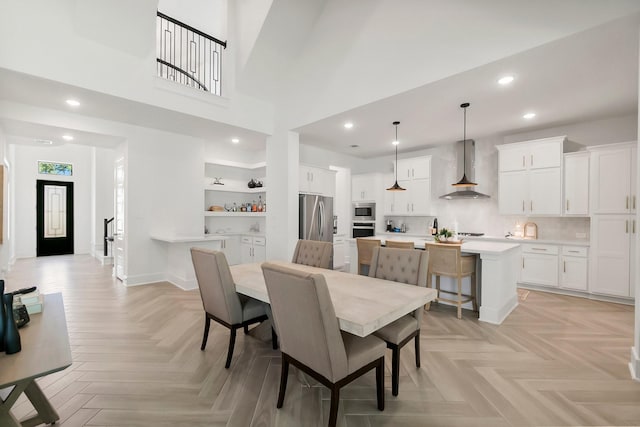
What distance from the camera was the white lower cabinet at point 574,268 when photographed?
427 centimetres

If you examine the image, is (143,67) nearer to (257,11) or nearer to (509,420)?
(257,11)

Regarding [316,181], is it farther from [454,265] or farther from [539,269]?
[539,269]

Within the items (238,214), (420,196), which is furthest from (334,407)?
(420,196)

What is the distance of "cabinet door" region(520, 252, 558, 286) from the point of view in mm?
4500

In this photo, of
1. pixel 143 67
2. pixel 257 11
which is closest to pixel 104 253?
pixel 143 67

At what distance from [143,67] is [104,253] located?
18.1 ft

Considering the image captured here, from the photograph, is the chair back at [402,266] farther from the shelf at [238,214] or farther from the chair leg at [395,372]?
the shelf at [238,214]

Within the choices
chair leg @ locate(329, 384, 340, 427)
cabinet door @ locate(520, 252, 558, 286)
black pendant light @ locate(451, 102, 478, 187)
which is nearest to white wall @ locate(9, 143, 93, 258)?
chair leg @ locate(329, 384, 340, 427)

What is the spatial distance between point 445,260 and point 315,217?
2700 millimetres

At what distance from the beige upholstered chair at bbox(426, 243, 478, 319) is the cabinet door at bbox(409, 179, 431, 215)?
2.55 metres

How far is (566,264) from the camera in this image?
4406 millimetres

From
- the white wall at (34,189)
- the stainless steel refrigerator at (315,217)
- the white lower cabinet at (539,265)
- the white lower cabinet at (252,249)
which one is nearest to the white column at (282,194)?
the stainless steel refrigerator at (315,217)

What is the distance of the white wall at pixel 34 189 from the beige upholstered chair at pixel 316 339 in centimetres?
943

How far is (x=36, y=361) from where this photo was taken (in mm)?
1243
